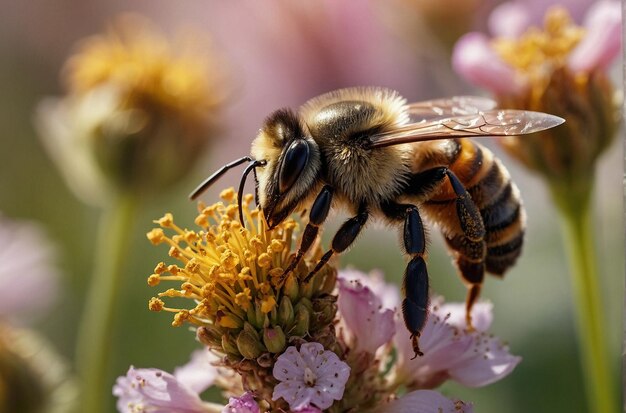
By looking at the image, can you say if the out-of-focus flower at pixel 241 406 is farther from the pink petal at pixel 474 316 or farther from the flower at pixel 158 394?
the pink petal at pixel 474 316

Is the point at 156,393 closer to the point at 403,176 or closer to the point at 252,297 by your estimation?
the point at 252,297

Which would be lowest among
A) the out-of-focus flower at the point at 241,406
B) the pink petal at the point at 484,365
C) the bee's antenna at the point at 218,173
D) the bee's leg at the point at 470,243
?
the out-of-focus flower at the point at 241,406

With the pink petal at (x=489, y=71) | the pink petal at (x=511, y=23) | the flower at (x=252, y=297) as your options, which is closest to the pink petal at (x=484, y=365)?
the flower at (x=252, y=297)

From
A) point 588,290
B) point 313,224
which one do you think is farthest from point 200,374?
point 588,290

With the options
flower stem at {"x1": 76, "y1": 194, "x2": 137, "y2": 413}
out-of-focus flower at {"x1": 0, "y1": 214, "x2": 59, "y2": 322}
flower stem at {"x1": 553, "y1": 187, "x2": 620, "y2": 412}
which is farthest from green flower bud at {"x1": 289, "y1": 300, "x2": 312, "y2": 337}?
out-of-focus flower at {"x1": 0, "y1": 214, "x2": 59, "y2": 322}

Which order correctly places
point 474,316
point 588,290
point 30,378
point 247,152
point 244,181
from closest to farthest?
1. point 244,181
2. point 474,316
3. point 588,290
4. point 30,378
5. point 247,152
